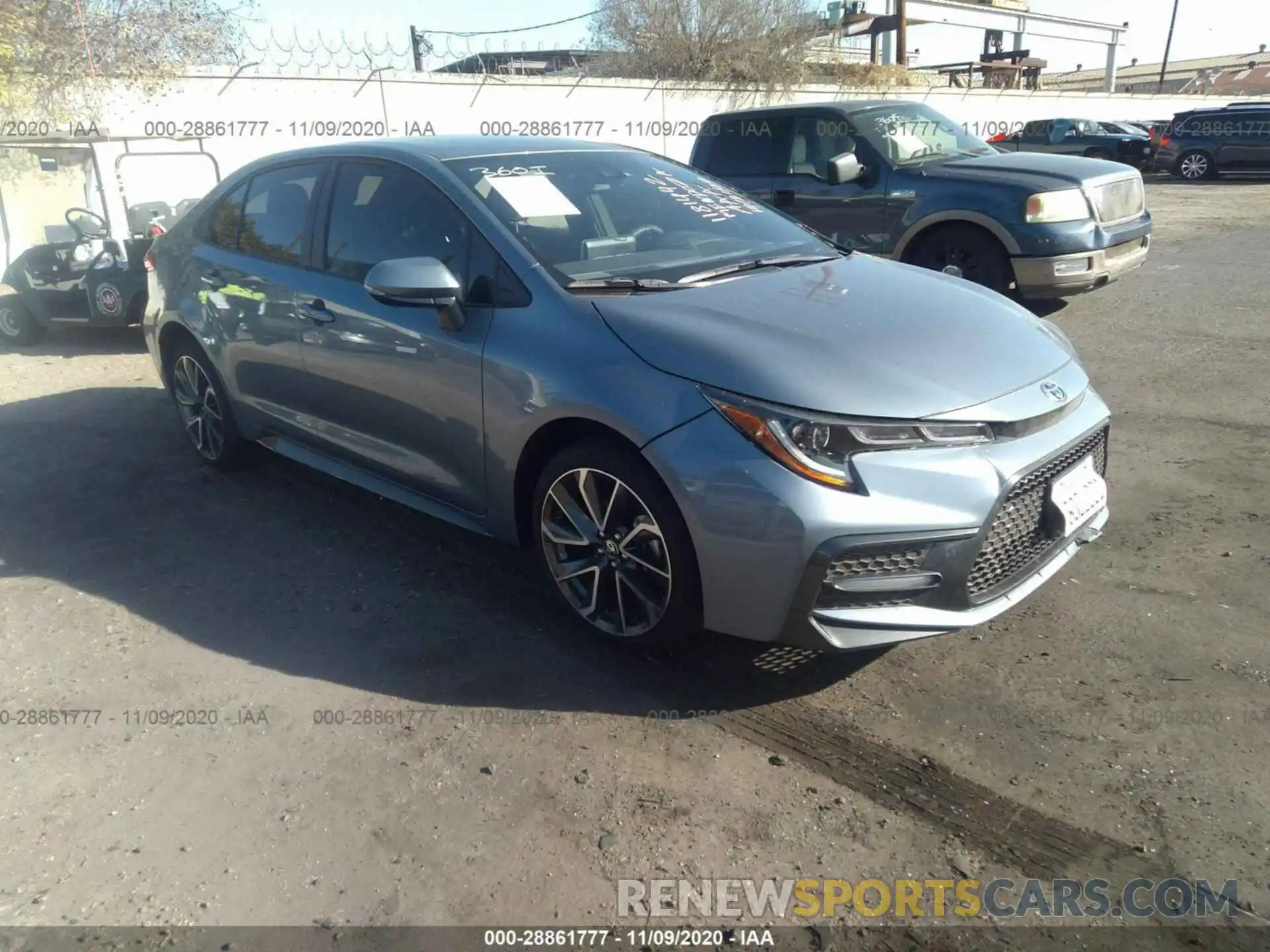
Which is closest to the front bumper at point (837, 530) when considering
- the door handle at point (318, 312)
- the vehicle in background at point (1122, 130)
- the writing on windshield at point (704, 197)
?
the writing on windshield at point (704, 197)

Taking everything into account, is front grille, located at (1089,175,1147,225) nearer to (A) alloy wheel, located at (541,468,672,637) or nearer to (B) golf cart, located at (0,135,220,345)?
(A) alloy wheel, located at (541,468,672,637)

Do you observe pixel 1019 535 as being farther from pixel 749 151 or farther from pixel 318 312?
pixel 749 151

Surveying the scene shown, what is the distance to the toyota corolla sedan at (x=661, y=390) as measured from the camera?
283cm

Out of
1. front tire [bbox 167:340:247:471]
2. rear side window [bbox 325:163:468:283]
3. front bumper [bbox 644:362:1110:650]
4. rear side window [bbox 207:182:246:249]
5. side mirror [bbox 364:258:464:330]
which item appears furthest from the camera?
front tire [bbox 167:340:247:471]

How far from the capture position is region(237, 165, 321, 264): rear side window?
14.5 ft

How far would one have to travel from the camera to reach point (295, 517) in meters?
4.80

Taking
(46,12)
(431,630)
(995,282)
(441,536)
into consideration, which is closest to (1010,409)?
(431,630)

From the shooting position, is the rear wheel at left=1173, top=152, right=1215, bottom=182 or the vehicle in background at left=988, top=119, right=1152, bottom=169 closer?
the rear wheel at left=1173, top=152, right=1215, bottom=182

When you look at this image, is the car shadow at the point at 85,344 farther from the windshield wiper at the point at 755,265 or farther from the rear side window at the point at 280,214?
the windshield wiper at the point at 755,265

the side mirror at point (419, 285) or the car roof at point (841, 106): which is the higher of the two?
the car roof at point (841, 106)

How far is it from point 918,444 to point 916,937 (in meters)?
1.30

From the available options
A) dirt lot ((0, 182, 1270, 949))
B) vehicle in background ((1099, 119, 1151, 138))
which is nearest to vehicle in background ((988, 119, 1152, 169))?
vehicle in background ((1099, 119, 1151, 138))

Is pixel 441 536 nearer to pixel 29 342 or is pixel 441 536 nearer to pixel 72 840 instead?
pixel 72 840

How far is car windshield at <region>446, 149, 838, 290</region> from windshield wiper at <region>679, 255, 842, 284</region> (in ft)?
0.09
